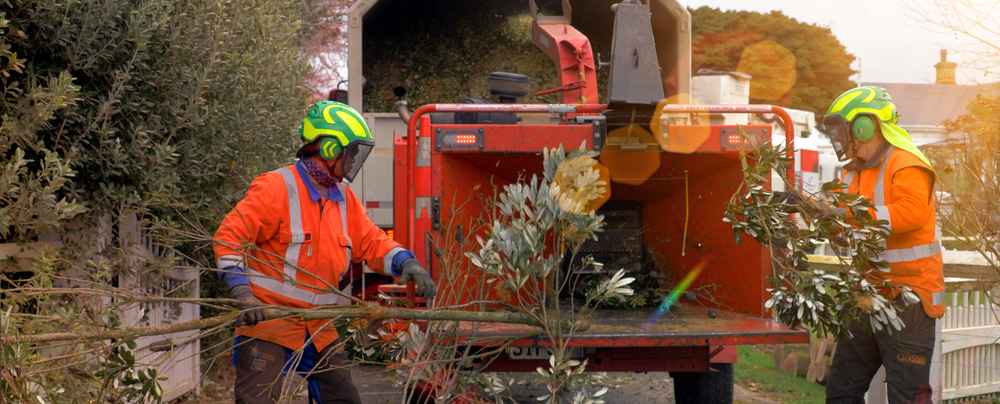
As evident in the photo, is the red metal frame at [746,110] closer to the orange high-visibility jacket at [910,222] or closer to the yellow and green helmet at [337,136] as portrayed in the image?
the orange high-visibility jacket at [910,222]

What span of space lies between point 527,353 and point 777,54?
69.8 ft

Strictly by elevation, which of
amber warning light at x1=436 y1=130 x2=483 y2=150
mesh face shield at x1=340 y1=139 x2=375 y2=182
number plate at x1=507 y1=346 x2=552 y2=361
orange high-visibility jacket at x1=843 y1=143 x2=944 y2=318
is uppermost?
amber warning light at x1=436 y1=130 x2=483 y2=150

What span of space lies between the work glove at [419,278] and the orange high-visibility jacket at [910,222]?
1.88 meters

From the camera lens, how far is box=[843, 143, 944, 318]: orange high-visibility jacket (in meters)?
3.31

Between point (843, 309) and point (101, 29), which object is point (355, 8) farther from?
point (843, 309)

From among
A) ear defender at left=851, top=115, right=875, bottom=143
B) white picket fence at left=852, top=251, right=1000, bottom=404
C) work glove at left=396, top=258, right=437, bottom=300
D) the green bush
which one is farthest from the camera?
white picket fence at left=852, top=251, right=1000, bottom=404

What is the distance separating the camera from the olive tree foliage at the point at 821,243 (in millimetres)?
3205

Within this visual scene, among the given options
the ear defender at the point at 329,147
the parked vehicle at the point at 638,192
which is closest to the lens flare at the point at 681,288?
the parked vehicle at the point at 638,192

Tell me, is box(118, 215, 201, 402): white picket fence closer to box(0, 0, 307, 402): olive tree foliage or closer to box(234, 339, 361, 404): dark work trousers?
box(0, 0, 307, 402): olive tree foliage

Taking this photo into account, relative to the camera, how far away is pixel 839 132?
3.61 metres

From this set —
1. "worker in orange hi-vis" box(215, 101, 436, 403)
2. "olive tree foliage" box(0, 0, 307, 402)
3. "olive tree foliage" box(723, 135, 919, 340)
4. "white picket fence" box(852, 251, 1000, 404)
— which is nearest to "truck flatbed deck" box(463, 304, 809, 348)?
"olive tree foliage" box(723, 135, 919, 340)

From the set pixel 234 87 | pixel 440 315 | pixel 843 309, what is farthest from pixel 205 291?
pixel 843 309

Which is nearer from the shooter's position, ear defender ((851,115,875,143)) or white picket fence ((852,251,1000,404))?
ear defender ((851,115,875,143))

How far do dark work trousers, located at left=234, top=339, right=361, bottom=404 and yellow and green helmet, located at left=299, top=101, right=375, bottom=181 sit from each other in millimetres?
774
